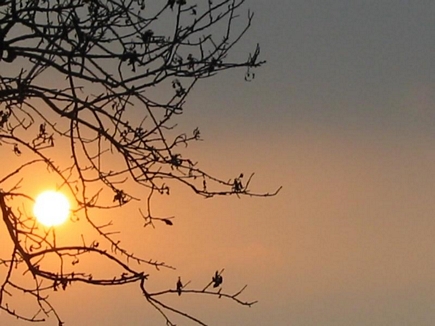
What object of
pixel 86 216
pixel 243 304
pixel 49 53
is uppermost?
pixel 49 53

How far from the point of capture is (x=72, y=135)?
3.80 meters

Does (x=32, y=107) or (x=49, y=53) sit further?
(x=32, y=107)

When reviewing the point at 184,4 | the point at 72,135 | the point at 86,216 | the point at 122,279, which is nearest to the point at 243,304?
the point at 122,279

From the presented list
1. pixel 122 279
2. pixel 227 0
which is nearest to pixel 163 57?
pixel 227 0

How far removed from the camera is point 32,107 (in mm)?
3986

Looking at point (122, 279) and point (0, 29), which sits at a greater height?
point (0, 29)

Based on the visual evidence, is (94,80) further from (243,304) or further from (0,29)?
(243,304)

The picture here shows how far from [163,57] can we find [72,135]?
1.78ft

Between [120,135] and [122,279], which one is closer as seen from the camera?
[122,279]

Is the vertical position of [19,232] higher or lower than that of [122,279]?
higher

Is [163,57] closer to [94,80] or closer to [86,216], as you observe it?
[94,80]

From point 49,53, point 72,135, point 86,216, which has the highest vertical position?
point 49,53

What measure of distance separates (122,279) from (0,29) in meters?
1.25

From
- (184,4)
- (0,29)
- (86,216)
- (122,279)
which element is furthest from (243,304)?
(0,29)
